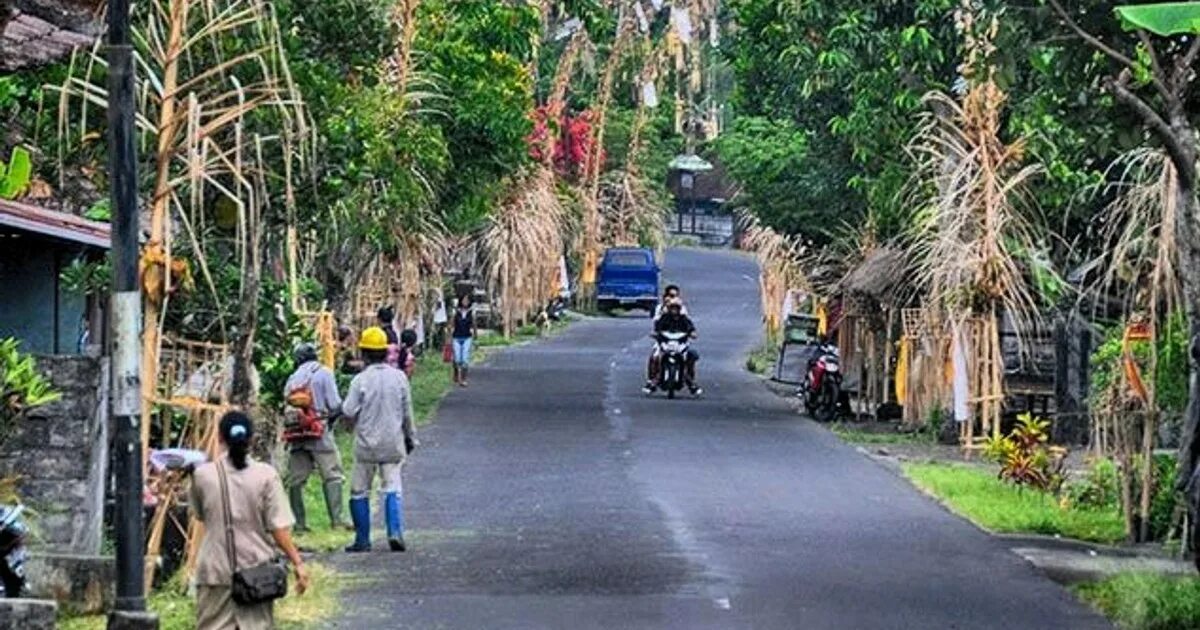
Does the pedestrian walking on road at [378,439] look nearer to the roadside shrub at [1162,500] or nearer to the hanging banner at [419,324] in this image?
the roadside shrub at [1162,500]

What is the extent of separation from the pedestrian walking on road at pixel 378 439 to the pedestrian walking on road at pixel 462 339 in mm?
21629

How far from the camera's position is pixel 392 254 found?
4000 cm

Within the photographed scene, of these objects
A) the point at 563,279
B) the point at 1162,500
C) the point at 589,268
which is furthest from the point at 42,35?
the point at 589,268

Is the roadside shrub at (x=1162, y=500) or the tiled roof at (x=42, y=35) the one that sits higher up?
the tiled roof at (x=42, y=35)

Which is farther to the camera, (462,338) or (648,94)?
(648,94)

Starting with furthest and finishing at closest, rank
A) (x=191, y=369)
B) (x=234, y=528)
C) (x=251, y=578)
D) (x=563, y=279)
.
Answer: (x=563, y=279) < (x=191, y=369) < (x=234, y=528) < (x=251, y=578)

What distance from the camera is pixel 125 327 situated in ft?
43.3

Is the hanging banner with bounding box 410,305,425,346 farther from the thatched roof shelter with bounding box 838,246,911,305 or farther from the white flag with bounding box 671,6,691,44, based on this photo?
the white flag with bounding box 671,6,691,44

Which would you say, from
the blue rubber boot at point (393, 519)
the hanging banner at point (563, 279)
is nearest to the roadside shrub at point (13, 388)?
the blue rubber boot at point (393, 519)

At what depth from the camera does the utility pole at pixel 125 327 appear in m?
13.1

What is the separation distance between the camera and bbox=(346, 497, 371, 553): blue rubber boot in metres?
18.4

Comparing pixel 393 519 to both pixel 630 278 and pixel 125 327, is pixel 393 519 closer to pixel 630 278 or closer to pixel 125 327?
pixel 125 327

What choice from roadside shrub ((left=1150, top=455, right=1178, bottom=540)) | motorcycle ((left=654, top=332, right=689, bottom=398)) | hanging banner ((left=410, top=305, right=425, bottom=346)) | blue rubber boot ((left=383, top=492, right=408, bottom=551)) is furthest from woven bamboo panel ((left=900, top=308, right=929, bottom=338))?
blue rubber boot ((left=383, top=492, right=408, bottom=551))

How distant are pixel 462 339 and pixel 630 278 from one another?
30.9 meters
